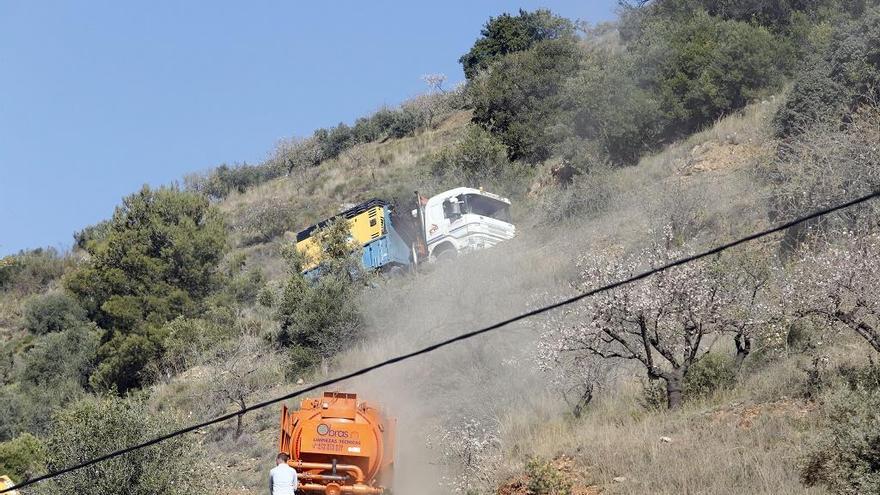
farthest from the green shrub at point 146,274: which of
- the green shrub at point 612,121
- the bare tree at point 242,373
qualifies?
the green shrub at point 612,121

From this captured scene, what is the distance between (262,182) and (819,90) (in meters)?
44.3

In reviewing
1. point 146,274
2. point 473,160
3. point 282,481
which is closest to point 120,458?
point 282,481

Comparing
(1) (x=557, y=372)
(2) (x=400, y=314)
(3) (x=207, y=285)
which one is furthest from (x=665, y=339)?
(3) (x=207, y=285)

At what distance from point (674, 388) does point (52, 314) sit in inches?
1433

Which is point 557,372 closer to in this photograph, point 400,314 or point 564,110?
point 400,314

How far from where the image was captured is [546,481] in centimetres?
1645

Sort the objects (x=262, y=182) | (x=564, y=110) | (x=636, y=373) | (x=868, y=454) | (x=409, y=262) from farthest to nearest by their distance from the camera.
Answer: (x=262, y=182) < (x=564, y=110) < (x=409, y=262) < (x=636, y=373) < (x=868, y=454)

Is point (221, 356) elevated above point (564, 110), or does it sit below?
below

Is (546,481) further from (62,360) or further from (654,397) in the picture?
(62,360)

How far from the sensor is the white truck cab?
124ft

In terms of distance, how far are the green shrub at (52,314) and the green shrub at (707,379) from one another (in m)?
32.9

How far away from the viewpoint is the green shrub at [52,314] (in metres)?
48.7

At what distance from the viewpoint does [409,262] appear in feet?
131

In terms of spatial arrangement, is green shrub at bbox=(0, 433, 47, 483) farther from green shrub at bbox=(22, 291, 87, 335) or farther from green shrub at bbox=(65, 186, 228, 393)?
green shrub at bbox=(22, 291, 87, 335)
